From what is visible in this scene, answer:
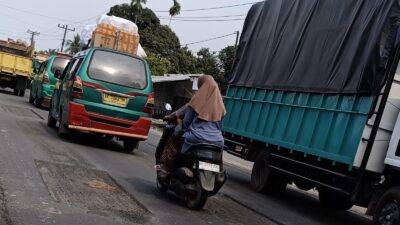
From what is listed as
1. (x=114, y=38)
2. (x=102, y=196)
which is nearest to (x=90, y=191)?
(x=102, y=196)

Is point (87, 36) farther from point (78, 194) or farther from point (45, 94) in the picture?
point (78, 194)

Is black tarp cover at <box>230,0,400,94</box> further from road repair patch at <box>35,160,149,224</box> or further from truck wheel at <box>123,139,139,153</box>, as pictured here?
road repair patch at <box>35,160,149,224</box>

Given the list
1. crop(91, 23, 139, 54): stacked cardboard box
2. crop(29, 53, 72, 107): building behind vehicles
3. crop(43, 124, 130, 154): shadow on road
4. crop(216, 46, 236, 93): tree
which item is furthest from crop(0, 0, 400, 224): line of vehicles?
crop(216, 46, 236, 93): tree

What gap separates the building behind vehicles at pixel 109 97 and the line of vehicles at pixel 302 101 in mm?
20

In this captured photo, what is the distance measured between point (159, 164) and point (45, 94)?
14433 mm

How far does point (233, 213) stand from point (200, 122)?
1278mm

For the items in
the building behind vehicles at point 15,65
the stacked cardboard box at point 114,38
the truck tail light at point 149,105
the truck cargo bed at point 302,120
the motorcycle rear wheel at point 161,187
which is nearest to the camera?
the truck cargo bed at point 302,120

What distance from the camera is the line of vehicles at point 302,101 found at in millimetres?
7738

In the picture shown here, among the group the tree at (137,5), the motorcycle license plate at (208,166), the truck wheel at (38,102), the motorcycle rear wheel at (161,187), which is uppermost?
the tree at (137,5)

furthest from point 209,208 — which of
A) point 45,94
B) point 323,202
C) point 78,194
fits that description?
point 45,94

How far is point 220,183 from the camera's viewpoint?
7.57 m

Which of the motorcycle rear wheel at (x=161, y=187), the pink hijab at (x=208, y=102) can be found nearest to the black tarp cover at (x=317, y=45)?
the pink hijab at (x=208, y=102)

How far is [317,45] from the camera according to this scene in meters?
9.80

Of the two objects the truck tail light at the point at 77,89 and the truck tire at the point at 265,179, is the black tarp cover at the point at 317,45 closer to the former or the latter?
the truck tire at the point at 265,179
